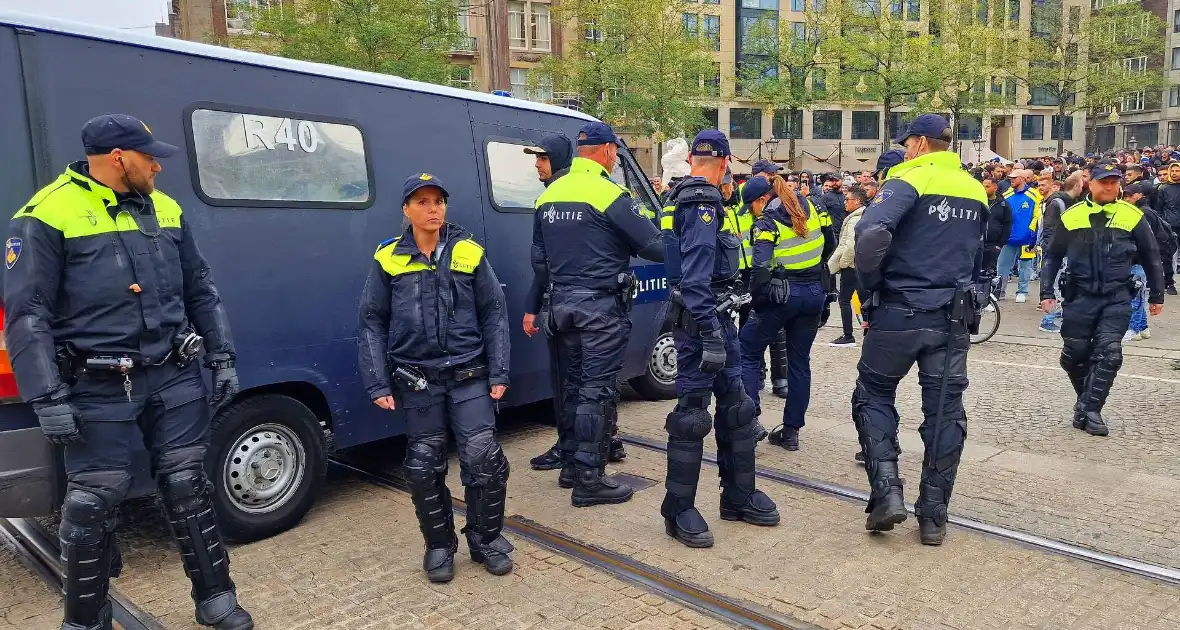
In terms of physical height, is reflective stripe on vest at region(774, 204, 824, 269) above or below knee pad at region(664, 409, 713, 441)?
above

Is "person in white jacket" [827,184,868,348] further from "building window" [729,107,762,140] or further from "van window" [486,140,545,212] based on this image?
"building window" [729,107,762,140]

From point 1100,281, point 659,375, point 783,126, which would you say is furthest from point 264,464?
point 783,126

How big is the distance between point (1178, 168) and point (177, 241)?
47.5 ft

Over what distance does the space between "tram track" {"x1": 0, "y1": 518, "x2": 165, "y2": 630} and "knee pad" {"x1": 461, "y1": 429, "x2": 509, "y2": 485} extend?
1461 millimetres

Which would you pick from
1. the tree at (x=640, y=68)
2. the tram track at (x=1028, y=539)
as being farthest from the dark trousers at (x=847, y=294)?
the tree at (x=640, y=68)

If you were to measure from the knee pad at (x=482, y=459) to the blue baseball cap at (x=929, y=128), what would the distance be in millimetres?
2673

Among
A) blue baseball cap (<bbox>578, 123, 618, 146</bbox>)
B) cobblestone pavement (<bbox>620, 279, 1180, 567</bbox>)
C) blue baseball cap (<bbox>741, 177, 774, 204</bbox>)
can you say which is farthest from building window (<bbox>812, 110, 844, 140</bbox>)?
blue baseball cap (<bbox>578, 123, 618, 146</bbox>)

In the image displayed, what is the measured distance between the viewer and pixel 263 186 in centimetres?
458

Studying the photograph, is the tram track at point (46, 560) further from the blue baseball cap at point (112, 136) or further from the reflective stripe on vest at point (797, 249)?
the reflective stripe on vest at point (797, 249)

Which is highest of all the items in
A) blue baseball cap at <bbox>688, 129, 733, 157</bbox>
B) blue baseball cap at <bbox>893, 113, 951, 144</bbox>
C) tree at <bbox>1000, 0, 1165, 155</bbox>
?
tree at <bbox>1000, 0, 1165, 155</bbox>

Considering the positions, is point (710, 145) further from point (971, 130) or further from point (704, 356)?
point (971, 130)

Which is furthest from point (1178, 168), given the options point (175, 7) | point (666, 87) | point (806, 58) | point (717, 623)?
point (175, 7)

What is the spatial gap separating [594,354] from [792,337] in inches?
73.3

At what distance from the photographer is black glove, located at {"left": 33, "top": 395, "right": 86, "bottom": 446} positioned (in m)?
3.17
